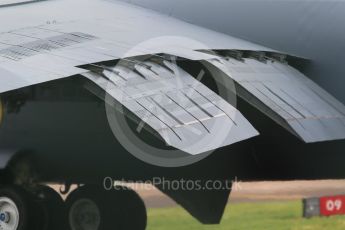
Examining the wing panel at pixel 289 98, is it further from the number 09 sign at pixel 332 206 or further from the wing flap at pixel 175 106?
the number 09 sign at pixel 332 206

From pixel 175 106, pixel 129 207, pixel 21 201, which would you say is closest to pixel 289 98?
pixel 175 106

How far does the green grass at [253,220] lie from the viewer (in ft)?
53.6

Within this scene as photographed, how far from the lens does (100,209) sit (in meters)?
14.5

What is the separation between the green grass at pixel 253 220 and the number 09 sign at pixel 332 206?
0.60 feet

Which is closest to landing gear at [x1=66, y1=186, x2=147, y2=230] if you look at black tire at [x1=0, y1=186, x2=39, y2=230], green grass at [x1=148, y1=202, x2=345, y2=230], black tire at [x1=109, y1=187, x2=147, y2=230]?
black tire at [x1=109, y1=187, x2=147, y2=230]

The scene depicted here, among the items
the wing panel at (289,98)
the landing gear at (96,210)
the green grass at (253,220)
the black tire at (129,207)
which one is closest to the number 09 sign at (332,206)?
the green grass at (253,220)

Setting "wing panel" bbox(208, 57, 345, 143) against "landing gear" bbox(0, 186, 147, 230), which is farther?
→ "landing gear" bbox(0, 186, 147, 230)

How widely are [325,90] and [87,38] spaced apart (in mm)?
3085

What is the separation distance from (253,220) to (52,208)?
4.39 m

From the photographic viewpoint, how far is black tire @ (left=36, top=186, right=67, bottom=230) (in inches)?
506

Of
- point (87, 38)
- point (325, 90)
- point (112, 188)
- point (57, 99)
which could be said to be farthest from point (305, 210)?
point (87, 38)

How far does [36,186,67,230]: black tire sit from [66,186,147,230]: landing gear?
29 cm

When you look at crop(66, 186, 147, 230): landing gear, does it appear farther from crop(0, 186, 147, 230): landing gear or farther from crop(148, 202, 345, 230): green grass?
crop(148, 202, 345, 230): green grass

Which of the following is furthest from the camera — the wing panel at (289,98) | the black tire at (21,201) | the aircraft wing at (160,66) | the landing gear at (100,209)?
the landing gear at (100,209)
